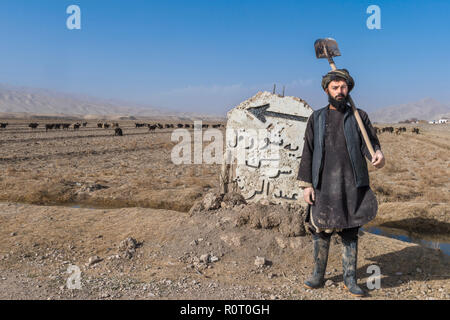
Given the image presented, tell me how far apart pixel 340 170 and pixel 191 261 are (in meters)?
2.37

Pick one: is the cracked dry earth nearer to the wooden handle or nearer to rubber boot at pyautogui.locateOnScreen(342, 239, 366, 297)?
rubber boot at pyautogui.locateOnScreen(342, 239, 366, 297)

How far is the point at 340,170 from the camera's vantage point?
11.6 feet

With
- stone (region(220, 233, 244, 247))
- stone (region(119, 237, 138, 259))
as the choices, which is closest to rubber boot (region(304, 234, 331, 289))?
stone (region(220, 233, 244, 247))

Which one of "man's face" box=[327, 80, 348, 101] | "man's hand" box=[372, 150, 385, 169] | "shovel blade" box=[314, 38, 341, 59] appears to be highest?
"shovel blade" box=[314, 38, 341, 59]

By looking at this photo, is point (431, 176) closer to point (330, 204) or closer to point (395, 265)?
point (395, 265)

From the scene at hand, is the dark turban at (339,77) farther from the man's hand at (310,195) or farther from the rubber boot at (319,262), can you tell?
the rubber boot at (319,262)

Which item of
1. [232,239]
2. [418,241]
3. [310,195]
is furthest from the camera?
[418,241]

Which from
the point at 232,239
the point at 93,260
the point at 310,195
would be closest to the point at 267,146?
the point at 232,239

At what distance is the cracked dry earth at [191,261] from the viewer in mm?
3824

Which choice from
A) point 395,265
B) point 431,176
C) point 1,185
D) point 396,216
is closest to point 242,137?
point 395,265

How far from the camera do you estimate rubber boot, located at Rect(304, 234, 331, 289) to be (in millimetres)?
3805

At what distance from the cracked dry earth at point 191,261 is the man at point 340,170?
0.80 metres

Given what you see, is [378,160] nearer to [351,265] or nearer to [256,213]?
[351,265]
